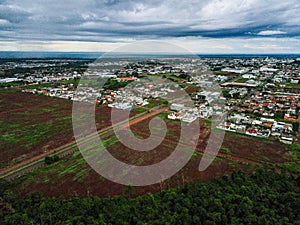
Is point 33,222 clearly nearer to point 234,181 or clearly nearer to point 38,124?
point 234,181

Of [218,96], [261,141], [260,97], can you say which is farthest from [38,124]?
[260,97]

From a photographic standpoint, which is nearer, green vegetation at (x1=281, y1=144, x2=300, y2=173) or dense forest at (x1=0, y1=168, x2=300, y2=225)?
dense forest at (x1=0, y1=168, x2=300, y2=225)

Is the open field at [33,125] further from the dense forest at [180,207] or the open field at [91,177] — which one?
the dense forest at [180,207]

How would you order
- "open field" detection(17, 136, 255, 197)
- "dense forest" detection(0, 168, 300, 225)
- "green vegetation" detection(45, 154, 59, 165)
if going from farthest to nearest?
"green vegetation" detection(45, 154, 59, 165) → "open field" detection(17, 136, 255, 197) → "dense forest" detection(0, 168, 300, 225)

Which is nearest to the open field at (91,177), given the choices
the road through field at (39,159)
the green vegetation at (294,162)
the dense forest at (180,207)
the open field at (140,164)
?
the open field at (140,164)

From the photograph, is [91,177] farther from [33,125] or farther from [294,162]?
[294,162]

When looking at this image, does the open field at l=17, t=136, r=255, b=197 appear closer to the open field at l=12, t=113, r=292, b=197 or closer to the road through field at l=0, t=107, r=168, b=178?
the open field at l=12, t=113, r=292, b=197

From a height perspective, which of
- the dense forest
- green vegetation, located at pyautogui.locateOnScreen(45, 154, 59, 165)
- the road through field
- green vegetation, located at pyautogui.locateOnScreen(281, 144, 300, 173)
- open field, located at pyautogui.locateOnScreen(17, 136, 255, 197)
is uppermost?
the dense forest

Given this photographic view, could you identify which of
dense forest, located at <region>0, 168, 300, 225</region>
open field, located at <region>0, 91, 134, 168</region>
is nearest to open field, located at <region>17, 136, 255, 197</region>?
dense forest, located at <region>0, 168, 300, 225</region>
